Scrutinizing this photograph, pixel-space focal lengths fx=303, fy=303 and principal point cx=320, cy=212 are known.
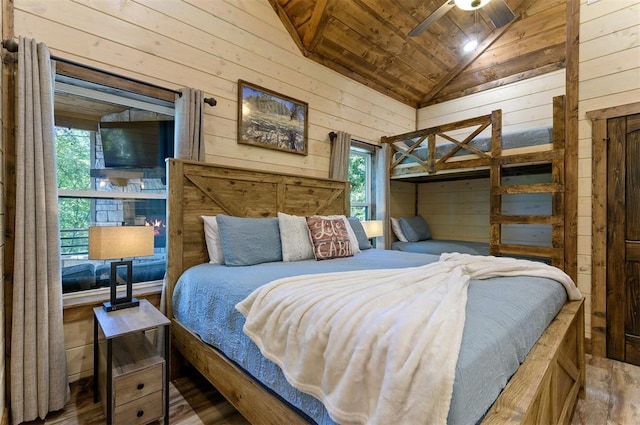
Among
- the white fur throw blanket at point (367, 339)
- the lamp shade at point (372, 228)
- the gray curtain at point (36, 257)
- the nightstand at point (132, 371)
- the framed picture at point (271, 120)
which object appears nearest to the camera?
the white fur throw blanket at point (367, 339)

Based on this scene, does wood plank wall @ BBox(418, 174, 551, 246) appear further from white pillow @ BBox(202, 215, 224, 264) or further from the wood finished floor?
white pillow @ BBox(202, 215, 224, 264)

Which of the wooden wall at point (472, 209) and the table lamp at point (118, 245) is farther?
the wooden wall at point (472, 209)

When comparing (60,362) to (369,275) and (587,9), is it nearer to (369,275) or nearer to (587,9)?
(369,275)

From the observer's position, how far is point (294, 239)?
2541 millimetres

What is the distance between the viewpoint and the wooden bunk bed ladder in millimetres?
2832

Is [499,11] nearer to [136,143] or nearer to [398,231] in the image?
[398,231]

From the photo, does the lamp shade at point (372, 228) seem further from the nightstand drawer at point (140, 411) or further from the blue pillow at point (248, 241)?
the nightstand drawer at point (140, 411)

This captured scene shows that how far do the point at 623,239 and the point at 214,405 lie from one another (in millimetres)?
3387

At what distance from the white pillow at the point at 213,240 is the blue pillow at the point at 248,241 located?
104 mm

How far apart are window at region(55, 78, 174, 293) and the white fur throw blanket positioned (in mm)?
1426

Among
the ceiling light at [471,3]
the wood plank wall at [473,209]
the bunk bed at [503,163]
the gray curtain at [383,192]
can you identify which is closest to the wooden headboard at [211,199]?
the gray curtain at [383,192]

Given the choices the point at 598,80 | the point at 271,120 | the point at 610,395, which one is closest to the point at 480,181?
the point at 598,80

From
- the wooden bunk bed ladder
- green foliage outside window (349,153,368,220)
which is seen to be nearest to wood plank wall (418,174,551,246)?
the wooden bunk bed ladder

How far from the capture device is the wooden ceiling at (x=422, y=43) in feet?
10.9
